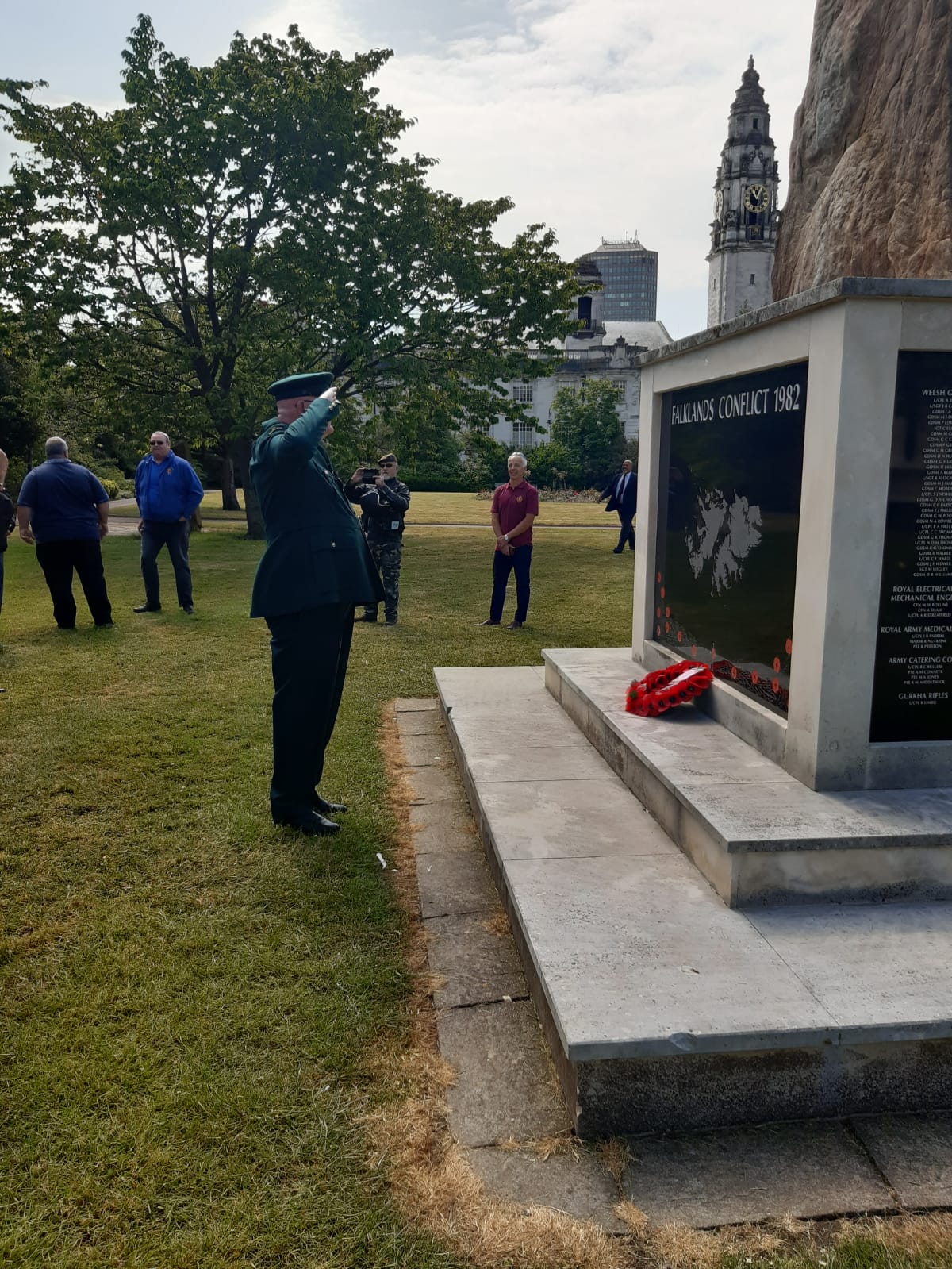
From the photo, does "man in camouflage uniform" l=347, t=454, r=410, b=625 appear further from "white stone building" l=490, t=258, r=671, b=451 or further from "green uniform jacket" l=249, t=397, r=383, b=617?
"white stone building" l=490, t=258, r=671, b=451

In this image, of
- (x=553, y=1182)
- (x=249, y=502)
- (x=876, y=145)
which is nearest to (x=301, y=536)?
(x=553, y=1182)

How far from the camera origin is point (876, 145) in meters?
A: 4.94

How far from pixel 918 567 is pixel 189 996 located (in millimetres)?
3310

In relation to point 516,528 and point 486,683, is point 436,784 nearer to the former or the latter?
point 486,683

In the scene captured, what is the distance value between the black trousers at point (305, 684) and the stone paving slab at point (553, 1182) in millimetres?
2409

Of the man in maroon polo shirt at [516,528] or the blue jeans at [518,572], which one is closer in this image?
the man in maroon polo shirt at [516,528]

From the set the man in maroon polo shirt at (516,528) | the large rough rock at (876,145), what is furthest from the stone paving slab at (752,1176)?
the man in maroon polo shirt at (516,528)

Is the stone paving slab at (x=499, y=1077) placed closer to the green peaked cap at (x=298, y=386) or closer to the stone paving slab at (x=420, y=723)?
the green peaked cap at (x=298, y=386)

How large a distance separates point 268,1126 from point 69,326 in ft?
72.8

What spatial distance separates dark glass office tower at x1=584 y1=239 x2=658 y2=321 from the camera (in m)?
188

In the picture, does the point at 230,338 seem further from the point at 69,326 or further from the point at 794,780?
the point at 794,780

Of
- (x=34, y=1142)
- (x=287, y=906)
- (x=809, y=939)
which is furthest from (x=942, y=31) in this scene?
(x=34, y=1142)

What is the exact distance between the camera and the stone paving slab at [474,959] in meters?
3.46

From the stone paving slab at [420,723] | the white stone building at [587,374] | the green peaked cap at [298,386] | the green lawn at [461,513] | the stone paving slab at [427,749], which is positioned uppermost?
the white stone building at [587,374]
